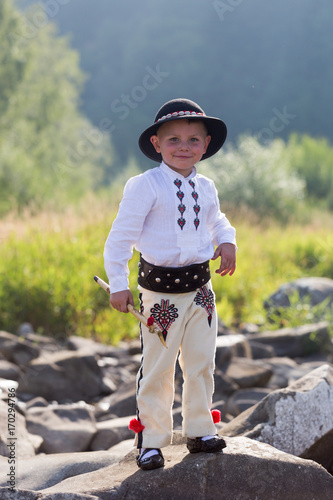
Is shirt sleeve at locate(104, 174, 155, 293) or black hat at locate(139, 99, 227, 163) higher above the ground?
black hat at locate(139, 99, 227, 163)

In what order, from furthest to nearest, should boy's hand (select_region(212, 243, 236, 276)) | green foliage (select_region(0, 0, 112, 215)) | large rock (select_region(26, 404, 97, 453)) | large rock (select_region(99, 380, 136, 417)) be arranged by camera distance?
green foliage (select_region(0, 0, 112, 215)) < large rock (select_region(99, 380, 136, 417)) < large rock (select_region(26, 404, 97, 453)) < boy's hand (select_region(212, 243, 236, 276))

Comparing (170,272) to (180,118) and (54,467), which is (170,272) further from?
(54,467)

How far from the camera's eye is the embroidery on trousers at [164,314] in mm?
3006

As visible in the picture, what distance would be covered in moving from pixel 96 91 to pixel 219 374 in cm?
5947

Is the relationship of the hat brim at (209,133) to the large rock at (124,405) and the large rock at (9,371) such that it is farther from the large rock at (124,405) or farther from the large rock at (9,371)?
the large rock at (9,371)

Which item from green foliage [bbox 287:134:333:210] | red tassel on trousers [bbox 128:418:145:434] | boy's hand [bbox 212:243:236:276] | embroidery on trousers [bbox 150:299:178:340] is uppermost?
green foliage [bbox 287:134:333:210]

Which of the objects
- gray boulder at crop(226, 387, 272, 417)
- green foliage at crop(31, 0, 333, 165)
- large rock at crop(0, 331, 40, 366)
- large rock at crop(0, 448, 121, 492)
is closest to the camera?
large rock at crop(0, 448, 121, 492)

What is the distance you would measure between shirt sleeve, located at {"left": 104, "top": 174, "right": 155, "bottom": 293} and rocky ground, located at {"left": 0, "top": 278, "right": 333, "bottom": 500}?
93cm

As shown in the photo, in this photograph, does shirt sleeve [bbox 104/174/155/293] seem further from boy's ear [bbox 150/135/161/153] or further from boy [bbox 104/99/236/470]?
boy's ear [bbox 150/135/161/153]

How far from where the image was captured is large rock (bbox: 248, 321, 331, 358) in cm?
730

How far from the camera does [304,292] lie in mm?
9055

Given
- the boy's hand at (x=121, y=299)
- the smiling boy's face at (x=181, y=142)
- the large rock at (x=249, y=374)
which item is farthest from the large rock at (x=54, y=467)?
the large rock at (x=249, y=374)

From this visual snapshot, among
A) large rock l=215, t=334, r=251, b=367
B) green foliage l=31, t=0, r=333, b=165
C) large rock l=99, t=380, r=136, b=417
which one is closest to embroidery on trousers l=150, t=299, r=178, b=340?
large rock l=99, t=380, r=136, b=417

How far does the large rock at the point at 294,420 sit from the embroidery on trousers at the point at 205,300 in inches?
31.3
